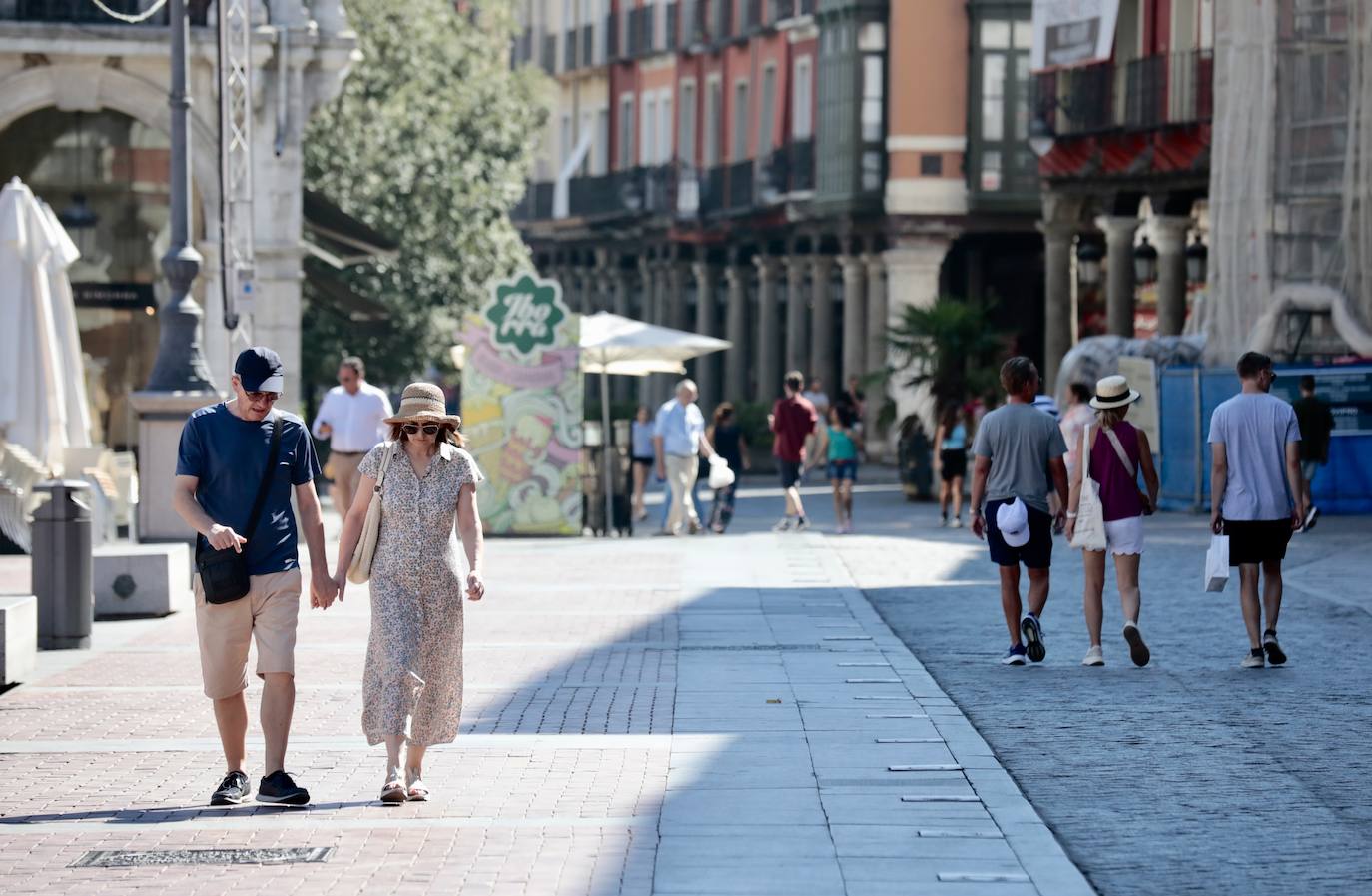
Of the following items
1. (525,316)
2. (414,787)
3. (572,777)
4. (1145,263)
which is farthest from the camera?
(1145,263)

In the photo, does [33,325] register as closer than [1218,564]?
No

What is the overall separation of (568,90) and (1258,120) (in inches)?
1530

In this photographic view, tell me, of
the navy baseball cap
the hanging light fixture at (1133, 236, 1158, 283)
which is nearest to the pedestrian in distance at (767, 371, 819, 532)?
the hanging light fixture at (1133, 236, 1158, 283)

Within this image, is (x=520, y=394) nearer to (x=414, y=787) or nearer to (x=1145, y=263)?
(x=414, y=787)

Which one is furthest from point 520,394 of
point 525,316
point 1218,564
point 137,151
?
point 1218,564

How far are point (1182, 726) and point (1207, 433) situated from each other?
656 inches

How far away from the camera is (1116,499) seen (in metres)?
13.9

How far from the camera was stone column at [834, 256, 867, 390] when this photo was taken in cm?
Result: 5134

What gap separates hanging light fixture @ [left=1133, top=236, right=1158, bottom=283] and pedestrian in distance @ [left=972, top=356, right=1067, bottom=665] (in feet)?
89.2

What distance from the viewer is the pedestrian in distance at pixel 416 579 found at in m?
9.41

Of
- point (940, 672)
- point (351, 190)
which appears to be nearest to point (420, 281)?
point (351, 190)

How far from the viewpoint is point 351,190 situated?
128 feet

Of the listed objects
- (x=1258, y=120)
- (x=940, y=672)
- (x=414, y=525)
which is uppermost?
(x=1258, y=120)

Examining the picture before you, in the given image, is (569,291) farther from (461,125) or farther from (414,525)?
(414,525)
